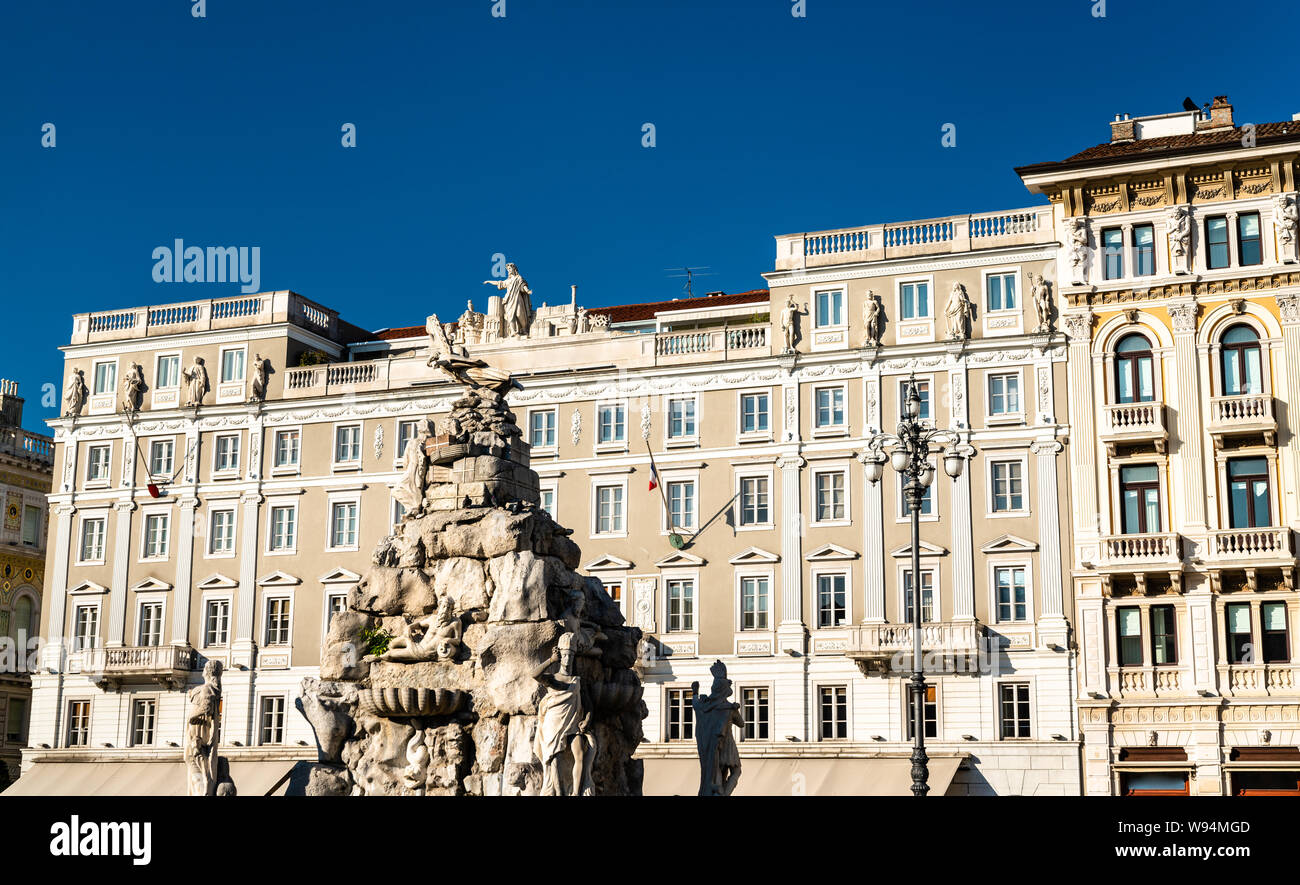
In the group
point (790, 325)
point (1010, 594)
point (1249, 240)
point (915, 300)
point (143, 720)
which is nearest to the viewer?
point (1249, 240)

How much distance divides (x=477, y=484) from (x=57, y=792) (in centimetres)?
2973

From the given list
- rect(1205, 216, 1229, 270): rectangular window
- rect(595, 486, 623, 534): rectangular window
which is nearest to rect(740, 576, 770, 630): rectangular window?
rect(595, 486, 623, 534): rectangular window

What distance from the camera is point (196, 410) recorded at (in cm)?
5094

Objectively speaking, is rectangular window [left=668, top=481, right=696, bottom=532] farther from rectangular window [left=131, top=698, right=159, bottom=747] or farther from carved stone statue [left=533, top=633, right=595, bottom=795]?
carved stone statue [left=533, top=633, right=595, bottom=795]

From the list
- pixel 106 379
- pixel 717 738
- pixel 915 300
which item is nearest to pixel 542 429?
pixel 915 300

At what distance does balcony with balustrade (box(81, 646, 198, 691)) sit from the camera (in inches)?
1897

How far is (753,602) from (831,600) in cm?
225

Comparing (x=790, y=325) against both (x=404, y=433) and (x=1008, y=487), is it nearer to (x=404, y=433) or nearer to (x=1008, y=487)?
(x=1008, y=487)

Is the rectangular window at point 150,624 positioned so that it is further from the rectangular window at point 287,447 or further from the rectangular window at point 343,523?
the rectangular window at point 343,523

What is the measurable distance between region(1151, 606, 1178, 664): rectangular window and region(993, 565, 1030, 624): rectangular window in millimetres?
3333

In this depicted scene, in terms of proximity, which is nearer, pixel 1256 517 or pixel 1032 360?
pixel 1256 517

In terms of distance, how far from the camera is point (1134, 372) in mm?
41531

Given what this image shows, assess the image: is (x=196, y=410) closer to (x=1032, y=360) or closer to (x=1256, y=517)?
(x=1032, y=360)
